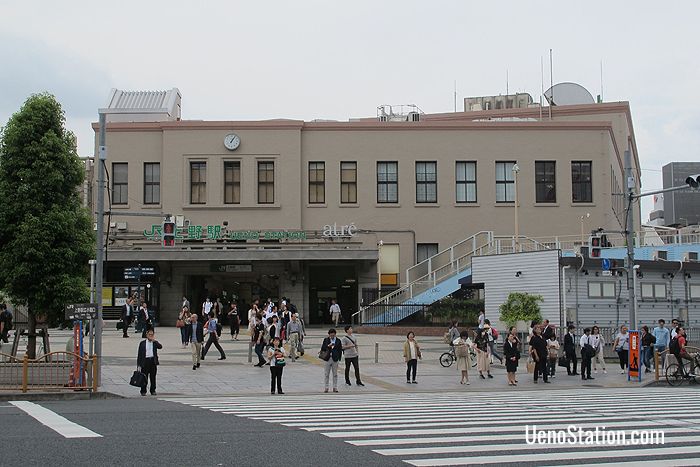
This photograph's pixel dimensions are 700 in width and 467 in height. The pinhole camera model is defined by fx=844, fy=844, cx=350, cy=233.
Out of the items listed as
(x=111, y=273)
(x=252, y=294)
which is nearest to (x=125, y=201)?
(x=111, y=273)

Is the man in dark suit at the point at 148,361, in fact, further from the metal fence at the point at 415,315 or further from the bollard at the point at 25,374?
the metal fence at the point at 415,315

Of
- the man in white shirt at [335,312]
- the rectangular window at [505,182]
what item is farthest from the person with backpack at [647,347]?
the rectangular window at [505,182]

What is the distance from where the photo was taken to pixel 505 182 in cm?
5203

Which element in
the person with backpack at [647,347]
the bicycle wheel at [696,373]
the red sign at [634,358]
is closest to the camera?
the red sign at [634,358]

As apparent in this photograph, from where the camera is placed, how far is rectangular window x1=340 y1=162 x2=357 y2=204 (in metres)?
51.7

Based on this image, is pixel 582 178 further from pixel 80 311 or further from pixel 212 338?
pixel 80 311

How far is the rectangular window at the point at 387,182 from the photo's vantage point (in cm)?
5162

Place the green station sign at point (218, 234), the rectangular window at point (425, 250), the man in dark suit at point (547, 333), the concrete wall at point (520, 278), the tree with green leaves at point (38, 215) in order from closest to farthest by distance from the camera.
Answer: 1. the tree with green leaves at point (38, 215)
2. the man in dark suit at point (547, 333)
3. the concrete wall at point (520, 278)
4. the green station sign at point (218, 234)
5. the rectangular window at point (425, 250)

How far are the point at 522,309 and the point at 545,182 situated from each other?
21070mm

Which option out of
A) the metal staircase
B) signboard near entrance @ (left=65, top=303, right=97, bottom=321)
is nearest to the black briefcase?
signboard near entrance @ (left=65, top=303, right=97, bottom=321)

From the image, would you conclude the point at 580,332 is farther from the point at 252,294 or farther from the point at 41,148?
the point at 252,294

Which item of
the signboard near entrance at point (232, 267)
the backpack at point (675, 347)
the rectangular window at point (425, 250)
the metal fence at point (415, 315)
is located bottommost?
the backpack at point (675, 347)

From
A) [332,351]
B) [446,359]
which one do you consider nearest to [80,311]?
[332,351]

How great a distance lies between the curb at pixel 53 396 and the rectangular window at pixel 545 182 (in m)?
36.2
